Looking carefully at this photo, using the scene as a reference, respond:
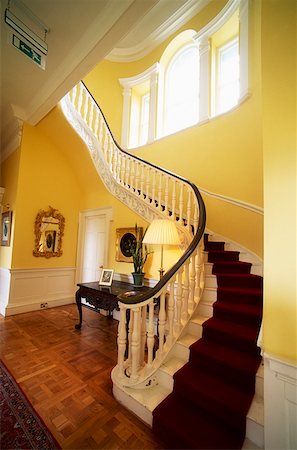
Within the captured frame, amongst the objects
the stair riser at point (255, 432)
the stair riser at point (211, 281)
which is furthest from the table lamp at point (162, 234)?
the stair riser at point (255, 432)

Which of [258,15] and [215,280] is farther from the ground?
[258,15]

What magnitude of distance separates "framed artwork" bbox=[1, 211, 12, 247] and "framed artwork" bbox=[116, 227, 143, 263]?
218 cm

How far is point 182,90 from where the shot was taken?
437 centimetres

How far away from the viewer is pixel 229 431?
128cm

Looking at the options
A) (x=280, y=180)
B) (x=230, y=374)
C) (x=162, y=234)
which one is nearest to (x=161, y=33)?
(x=162, y=234)

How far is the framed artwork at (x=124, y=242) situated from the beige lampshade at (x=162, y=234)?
104 cm

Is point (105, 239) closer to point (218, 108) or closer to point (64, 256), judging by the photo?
point (64, 256)

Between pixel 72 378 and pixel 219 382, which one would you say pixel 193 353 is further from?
pixel 72 378

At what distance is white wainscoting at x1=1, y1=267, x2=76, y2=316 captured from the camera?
11.8 feet

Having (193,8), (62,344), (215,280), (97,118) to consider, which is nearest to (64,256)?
(62,344)

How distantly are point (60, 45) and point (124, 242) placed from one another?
2.74 meters

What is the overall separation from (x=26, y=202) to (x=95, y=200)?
1.31m

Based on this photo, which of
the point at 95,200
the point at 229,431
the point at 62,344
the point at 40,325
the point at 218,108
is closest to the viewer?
the point at 229,431

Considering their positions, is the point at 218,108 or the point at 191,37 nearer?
the point at 218,108
